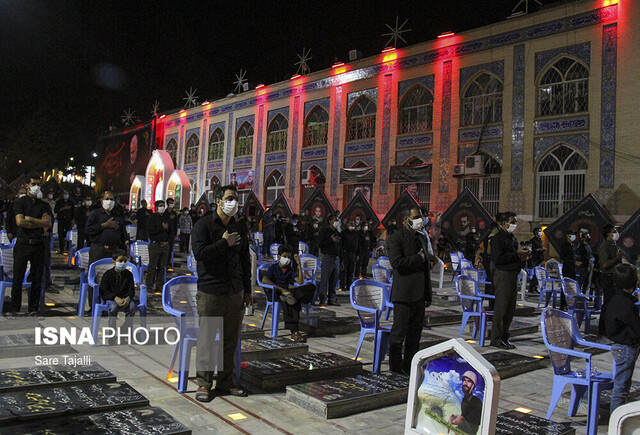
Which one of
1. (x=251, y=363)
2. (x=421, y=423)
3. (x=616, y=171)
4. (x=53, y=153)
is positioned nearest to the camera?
(x=421, y=423)

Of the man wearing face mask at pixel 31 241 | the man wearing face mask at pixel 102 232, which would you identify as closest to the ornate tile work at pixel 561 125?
the man wearing face mask at pixel 102 232

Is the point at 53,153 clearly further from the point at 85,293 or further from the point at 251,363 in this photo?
the point at 251,363

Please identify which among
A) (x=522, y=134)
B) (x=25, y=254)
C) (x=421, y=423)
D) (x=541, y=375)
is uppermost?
(x=522, y=134)

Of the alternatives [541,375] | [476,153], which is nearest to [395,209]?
[476,153]

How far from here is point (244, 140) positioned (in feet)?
99.6

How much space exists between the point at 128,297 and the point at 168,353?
A: 3.02 ft

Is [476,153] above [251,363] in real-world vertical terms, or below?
above

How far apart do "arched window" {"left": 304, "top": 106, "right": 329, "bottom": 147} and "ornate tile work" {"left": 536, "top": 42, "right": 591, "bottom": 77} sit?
1032cm

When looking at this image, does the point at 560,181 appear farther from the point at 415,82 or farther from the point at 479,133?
the point at 415,82

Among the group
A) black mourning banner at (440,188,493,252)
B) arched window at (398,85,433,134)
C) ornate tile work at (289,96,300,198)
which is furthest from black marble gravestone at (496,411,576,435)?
ornate tile work at (289,96,300,198)

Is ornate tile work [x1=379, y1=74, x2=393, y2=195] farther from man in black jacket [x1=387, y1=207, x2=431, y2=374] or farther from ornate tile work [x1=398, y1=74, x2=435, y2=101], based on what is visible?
man in black jacket [x1=387, y1=207, x2=431, y2=374]

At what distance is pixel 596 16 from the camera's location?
16844 millimetres

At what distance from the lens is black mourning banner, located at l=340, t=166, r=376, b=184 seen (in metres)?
22.8

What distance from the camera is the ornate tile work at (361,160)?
23078mm
